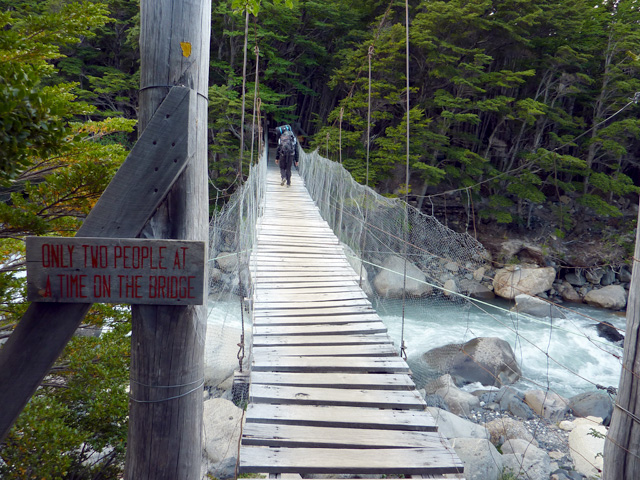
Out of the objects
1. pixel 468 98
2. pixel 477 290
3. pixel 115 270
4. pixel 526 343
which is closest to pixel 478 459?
pixel 115 270

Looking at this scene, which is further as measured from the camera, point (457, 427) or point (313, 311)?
point (457, 427)

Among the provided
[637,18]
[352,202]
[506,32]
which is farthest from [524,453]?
[637,18]

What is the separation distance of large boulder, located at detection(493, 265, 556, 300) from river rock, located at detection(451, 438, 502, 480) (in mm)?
6095

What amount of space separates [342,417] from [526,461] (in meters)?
2.62

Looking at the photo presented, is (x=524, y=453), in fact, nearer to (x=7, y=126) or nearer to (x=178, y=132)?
(x=178, y=132)

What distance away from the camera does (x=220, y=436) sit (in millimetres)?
3293

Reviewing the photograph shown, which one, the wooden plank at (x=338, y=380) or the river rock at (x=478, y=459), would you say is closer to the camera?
the wooden plank at (x=338, y=380)

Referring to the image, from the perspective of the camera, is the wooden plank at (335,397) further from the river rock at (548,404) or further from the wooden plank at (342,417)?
the river rock at (548,404)

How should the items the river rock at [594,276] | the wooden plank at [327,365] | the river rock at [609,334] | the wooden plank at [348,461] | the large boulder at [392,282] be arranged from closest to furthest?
the wooden plank at [348,461], the wooden plank at [327,365], the river rock at [609,334], the large boulder at [392,282], the river rock at [594,276]

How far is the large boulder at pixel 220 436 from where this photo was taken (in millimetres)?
3109

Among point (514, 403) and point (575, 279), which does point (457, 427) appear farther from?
point (575, 279)

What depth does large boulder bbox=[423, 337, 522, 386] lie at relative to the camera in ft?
17.7

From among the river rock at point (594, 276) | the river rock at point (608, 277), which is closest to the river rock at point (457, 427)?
the river rock at point (594, 276)

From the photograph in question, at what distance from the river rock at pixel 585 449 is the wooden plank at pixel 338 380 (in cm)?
255
